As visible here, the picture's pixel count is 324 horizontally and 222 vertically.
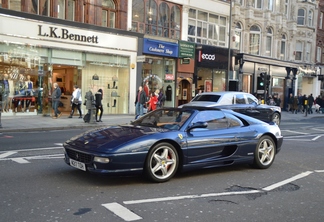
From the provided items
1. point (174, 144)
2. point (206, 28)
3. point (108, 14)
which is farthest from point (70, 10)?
point (174, 144)

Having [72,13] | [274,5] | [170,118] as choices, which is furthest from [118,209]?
[274,5]

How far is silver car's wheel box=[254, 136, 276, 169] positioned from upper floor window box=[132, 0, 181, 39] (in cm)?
1737

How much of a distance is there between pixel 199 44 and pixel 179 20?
2231 millimetres

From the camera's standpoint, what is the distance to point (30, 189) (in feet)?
18.8

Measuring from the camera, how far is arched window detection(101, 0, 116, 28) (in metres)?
22.7

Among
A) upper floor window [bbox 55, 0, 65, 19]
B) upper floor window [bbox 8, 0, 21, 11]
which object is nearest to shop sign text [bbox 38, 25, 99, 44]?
upper floor window [bbox 55, 0, 65, 19]

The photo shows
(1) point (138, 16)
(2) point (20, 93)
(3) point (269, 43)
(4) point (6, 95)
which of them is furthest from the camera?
(3) point (269, 43)

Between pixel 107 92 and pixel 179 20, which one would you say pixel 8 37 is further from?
pixel 179 20

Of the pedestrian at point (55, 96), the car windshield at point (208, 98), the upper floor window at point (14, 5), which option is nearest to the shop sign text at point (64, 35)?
the upper floor window at point (14, 5)

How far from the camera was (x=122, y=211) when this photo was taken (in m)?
4.83

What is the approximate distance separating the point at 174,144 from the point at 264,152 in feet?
7.93

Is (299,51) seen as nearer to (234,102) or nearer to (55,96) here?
(234,102)

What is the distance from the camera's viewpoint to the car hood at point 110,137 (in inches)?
235

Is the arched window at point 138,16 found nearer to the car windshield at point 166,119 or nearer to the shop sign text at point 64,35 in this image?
the shop sign text at point 64,35
